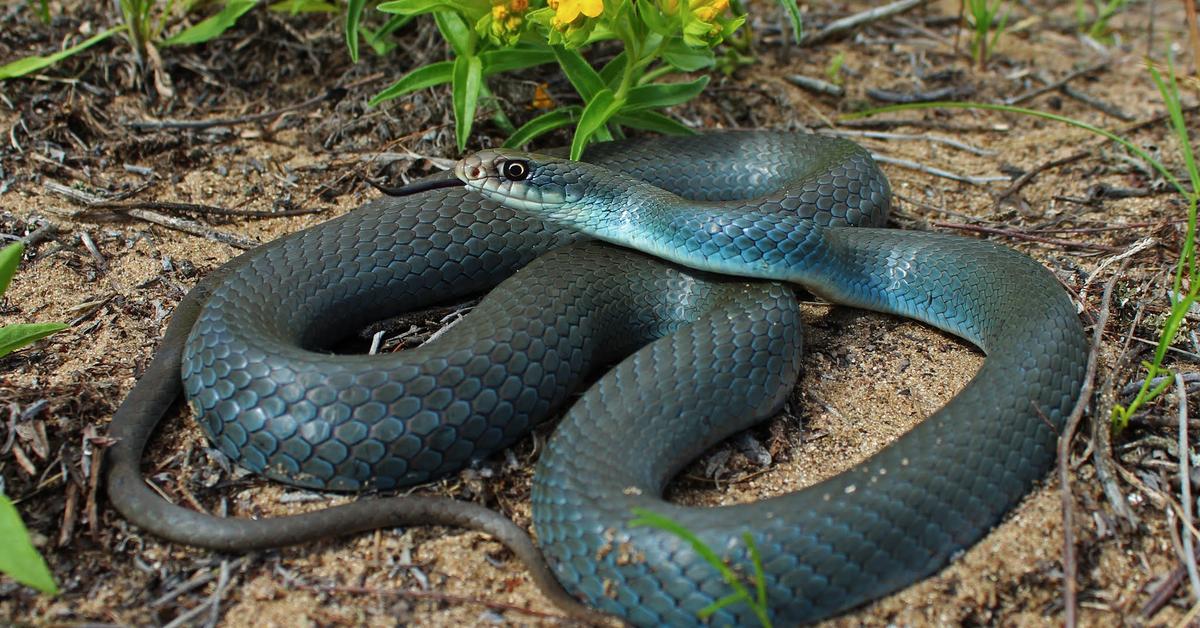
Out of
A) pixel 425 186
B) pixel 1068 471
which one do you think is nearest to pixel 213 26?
pixel 425 186

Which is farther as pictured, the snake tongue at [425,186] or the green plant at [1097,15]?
the green plant at [1097,15]

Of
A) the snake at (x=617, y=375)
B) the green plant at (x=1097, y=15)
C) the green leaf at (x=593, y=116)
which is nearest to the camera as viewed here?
the snake at (x=617, y=375)

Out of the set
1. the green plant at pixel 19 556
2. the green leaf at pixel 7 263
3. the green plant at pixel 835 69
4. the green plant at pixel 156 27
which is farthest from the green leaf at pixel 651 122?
the green plant at pixel 19 556

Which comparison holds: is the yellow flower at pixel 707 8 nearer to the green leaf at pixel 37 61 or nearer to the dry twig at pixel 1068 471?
the dry twig at pixel 1068 471

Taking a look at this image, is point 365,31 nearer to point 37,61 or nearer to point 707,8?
point 37,61

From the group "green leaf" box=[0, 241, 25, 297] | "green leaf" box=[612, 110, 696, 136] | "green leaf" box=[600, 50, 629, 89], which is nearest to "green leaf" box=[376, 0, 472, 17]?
"green leaf" box=[600, 50, 629, 89]

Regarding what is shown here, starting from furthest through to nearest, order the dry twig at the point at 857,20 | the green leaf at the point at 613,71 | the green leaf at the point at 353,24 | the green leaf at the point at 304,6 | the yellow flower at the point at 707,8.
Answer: the dry twig at the point at 857,20, the green leaf at the point at 304,6, the green leaf at the point at 613,71, the green leaf at the point at 353,24, the yellow flower at the point at 707,8

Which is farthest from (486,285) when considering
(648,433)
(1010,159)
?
(1010,159)
